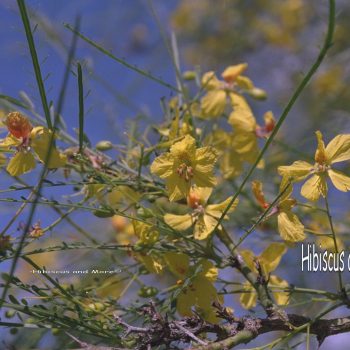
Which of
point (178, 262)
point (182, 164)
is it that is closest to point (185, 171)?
point (182, 164)

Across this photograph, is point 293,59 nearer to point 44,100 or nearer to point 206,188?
point 206,188

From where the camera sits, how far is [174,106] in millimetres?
885

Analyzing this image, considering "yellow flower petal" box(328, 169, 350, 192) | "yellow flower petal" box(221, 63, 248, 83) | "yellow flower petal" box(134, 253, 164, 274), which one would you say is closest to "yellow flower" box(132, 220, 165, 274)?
"yellow flower petal" box(134, 253, 164, 274)

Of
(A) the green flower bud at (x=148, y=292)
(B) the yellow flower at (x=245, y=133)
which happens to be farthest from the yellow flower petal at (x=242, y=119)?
(A) the green flower bud at (x=148, y=292)

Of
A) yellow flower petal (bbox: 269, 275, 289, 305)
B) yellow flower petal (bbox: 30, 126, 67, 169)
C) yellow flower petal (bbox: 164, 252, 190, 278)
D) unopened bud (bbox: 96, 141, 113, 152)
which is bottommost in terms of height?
yellow flower petal (bbox: 164, 252, 190, 278)

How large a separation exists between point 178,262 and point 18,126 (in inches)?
9.8

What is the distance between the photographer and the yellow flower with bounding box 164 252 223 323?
716 millimetres

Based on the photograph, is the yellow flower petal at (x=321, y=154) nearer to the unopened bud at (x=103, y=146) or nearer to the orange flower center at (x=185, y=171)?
the orange flower center at (x=185, y=171)

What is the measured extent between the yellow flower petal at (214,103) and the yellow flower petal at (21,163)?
0.32 metres

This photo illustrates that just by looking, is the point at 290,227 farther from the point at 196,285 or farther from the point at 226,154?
the point at 226,154

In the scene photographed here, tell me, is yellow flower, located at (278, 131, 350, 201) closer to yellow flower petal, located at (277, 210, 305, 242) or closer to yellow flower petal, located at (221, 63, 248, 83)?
yellow flower petal, located at (277, 210, 305, 242)

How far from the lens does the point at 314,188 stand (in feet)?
2.38

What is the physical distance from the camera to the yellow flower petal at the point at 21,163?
70 cm

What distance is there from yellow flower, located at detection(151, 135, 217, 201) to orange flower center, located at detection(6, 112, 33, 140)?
0.50ft
